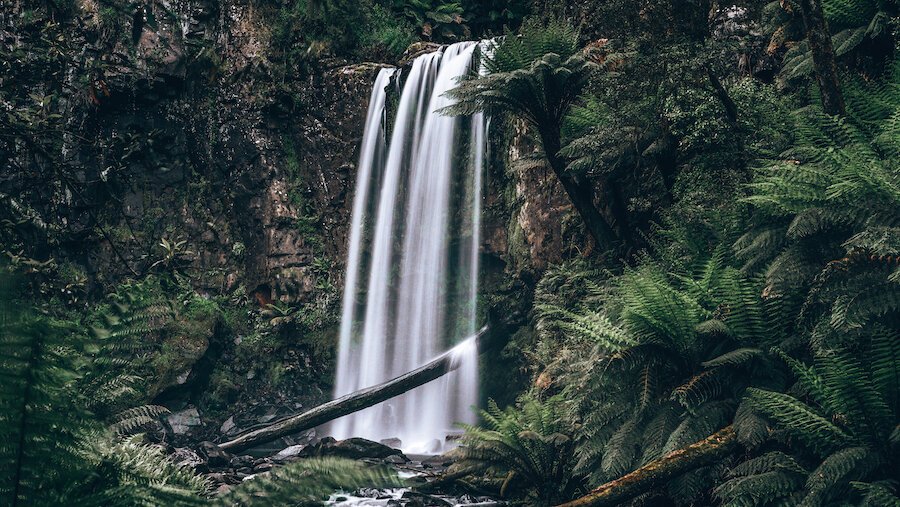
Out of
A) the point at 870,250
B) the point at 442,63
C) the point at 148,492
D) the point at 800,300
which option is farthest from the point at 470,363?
the point at 148,492

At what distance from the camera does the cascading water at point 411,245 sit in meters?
17.0

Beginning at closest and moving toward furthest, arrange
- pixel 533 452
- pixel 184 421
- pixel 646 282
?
pixel 646 282 → pixel 533 452 → pixel 184 421

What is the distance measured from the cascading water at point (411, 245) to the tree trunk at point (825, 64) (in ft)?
32.4

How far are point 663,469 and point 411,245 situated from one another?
12.7 metres

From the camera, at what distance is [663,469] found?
5.57 metres

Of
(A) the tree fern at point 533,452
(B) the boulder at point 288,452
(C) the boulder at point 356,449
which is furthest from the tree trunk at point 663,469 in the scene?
(B) the boulder at point 288,452

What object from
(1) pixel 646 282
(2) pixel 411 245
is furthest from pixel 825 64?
(2) pixel 411 245

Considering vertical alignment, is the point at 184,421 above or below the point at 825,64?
below

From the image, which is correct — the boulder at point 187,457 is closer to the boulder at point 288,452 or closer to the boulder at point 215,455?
the boulder at point 215,455

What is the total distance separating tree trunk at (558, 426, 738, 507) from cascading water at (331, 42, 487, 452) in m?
10.6

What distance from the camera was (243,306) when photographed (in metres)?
19.6

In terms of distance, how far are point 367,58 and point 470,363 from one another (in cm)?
926

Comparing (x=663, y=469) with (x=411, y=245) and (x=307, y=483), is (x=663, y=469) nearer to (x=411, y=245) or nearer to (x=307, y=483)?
(x=307, y=483)

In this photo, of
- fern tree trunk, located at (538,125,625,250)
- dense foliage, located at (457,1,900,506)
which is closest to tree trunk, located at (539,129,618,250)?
fern tree trunk, located at (538,125,625,250)
